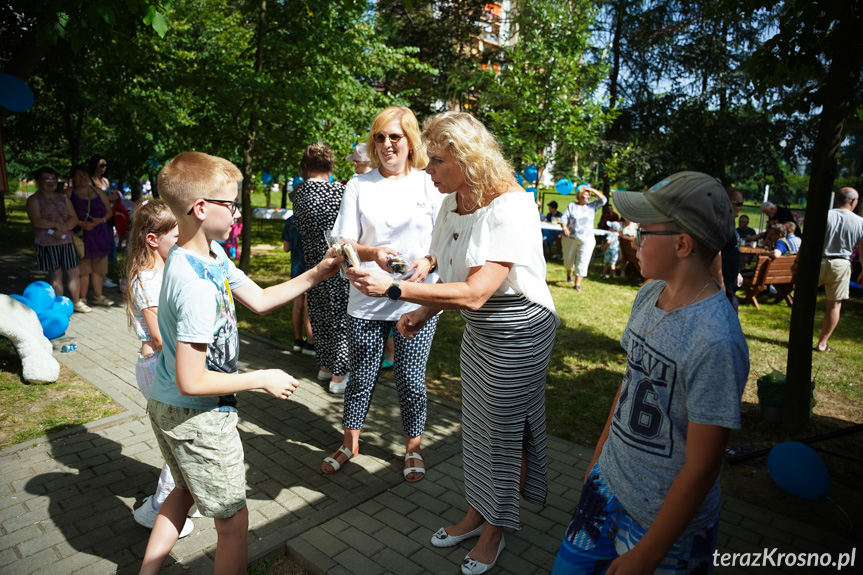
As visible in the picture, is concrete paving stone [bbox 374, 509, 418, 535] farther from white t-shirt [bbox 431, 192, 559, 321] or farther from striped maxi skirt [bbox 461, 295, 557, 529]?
white t-shirt [bbox 431, 192, 559, 321]

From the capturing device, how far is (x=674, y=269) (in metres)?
1.66

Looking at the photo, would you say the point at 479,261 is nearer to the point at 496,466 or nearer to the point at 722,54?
the point at 496,466

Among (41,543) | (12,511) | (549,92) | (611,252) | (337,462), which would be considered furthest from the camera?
(611,252)

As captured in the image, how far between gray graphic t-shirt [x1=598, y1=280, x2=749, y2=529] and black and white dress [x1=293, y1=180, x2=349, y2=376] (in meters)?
3.65

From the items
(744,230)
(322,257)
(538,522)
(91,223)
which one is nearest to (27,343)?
(322,257)

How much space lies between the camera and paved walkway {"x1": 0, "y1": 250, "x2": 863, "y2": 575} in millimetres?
2934

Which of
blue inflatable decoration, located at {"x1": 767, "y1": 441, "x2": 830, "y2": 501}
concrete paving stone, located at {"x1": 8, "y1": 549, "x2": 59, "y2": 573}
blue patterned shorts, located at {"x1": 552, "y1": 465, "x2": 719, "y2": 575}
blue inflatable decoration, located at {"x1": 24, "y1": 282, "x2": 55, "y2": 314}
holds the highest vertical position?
blue patterned shorts, located at {"x1": 552, "y1": 465, "x2": 719, "y2": 575}

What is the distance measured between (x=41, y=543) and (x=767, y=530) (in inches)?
163

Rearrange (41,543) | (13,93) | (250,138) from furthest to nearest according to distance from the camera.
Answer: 1. (250,138)
2. (13,93)
3. (41,543)

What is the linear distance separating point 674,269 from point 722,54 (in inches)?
919

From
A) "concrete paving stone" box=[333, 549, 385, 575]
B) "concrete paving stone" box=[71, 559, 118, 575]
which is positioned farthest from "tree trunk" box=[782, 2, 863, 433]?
"concrete paving stone" box=[71, 559, 118, 575]

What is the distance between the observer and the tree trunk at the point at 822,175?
14.0ft

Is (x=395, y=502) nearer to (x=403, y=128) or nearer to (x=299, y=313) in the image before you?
(x=403, y=128)

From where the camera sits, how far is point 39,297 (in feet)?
20.0
